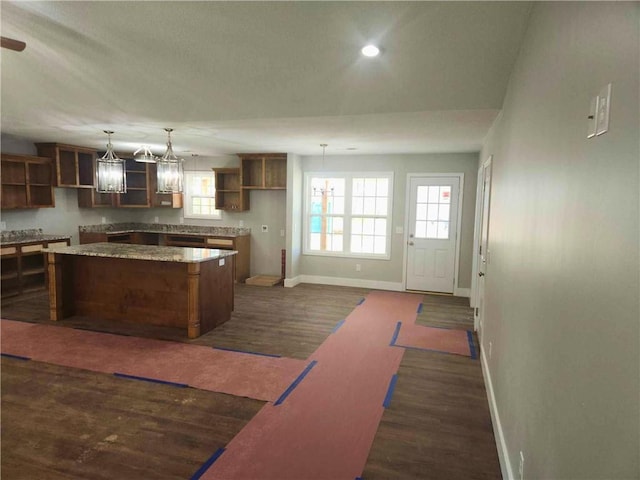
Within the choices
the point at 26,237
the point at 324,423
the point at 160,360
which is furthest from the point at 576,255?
the point at 26,237

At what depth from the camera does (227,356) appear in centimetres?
378

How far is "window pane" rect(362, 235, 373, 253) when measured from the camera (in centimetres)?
692

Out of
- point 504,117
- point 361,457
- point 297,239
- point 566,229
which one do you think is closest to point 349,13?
point 566,229

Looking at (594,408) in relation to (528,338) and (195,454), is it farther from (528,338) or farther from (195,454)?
(195,454)

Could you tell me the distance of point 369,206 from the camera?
6863mm

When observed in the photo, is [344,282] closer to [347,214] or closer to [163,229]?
[347,214]

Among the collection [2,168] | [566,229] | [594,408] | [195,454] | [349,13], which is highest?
[349,13]

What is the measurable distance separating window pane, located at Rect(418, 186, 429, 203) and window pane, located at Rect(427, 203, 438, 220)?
143 mm

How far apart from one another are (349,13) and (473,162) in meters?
4.81

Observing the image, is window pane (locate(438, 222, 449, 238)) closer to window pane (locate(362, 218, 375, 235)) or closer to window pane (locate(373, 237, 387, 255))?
window pane (locate(373, 237, 387, 255))

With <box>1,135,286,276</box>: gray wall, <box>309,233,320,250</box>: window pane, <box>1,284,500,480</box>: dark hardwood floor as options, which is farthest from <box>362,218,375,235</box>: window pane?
<box>1,284,500,480</box>: dark hardwood floor

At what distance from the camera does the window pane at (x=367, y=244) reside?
272 inches

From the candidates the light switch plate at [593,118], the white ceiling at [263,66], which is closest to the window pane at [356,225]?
the white ceiling at [263,66]

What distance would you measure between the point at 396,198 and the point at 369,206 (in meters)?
0.51
